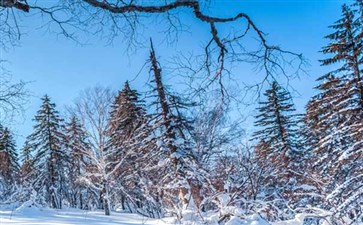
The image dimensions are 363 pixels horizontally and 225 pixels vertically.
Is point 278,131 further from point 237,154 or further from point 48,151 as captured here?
point 48,151

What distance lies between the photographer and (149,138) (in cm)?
1481

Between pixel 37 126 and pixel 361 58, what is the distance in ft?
69.3

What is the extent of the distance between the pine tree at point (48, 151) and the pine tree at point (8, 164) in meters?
1.74

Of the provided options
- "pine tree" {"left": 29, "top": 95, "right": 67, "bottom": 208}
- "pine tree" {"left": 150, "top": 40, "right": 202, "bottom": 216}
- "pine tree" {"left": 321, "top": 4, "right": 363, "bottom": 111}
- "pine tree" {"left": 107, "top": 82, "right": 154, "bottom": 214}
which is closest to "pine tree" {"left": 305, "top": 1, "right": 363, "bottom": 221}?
"pine tree" {"left": 321, "top": 4, "right": 363, "bottom": 111}

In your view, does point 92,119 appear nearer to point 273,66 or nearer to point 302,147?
point 302,147

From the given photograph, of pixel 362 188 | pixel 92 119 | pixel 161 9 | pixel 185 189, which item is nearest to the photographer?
pixel 161 9

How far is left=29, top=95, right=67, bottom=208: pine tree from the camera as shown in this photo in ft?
81.5

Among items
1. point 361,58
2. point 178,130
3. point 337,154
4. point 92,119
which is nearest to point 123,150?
point 92,119

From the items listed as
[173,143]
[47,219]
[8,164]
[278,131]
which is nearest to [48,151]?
[8,164]

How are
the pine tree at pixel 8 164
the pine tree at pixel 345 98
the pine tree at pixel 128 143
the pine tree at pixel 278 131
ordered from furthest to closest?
the pine tree at pixel 8 164, the pine tree at pixel 278 131, the pine tree at pixel 128 143, the pine tree at pixel 345 98

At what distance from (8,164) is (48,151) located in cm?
315

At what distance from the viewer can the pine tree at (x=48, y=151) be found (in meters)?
24.8

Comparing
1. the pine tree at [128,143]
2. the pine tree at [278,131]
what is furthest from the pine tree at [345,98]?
the pine tree at [128,143]

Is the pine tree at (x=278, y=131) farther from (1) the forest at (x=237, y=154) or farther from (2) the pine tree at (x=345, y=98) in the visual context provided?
(2) the pine tree at (x=345, y=98)
